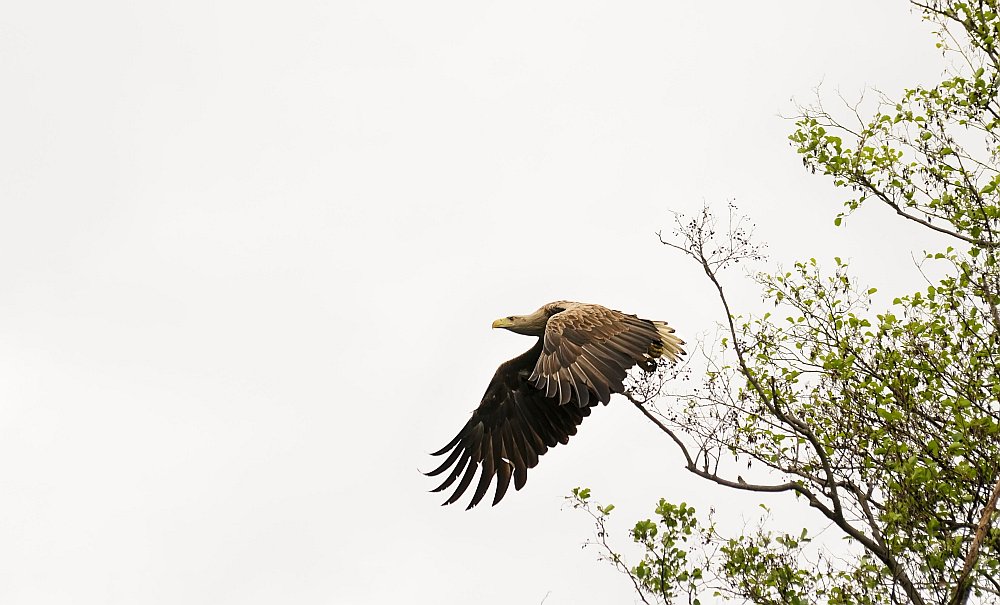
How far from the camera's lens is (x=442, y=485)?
1501 cm

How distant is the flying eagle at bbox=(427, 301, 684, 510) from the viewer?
42.8 ft

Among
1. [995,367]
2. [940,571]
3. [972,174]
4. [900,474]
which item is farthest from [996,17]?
[940,571]

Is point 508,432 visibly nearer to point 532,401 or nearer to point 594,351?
point 532,401

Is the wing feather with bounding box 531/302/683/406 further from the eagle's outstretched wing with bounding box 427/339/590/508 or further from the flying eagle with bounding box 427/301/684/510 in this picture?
the eagle's outstretched wing with bounding box 427/339/590/508

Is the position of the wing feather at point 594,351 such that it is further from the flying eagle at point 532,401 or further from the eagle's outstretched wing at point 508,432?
the eagle's outstretched wing at point 508,432

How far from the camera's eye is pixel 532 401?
50.8 ft

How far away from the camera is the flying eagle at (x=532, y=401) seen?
513 inches

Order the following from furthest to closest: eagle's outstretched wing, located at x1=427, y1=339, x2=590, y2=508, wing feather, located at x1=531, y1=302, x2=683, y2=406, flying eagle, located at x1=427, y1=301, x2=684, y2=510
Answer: eagle's outstretched wing, located at x1=427, y1=339, x2=590, y2=508
flying eagle, located at x1=427, y1=301, x2=684, y2=510
wing feather, located at x1=531, y1=302, x2=683, y2=406

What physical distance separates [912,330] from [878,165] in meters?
1.75

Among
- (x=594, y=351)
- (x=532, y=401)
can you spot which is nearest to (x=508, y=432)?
(x=532, y=401)

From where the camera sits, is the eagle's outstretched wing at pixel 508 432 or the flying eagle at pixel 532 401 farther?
the eagle's outstretched wing at pixel 508 432

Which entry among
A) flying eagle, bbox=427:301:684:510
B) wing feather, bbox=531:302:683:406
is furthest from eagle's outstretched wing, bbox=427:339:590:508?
wing feather, bbox=531:302:683:406

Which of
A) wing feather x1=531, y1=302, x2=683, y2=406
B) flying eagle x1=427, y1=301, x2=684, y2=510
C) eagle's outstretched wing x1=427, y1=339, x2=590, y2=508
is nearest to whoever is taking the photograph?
wing feather x1=531, y1=302, x2=683, y2=406

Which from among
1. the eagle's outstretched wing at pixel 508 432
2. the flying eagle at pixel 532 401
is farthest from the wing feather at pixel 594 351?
the eagle's outstretched wing at pixel 508 432
